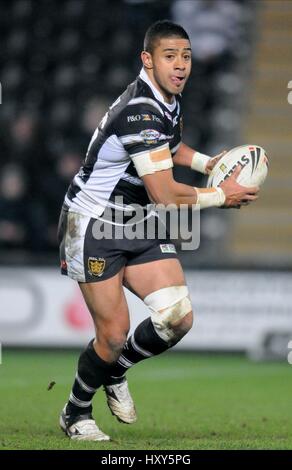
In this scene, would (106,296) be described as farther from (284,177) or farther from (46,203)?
(284,177)

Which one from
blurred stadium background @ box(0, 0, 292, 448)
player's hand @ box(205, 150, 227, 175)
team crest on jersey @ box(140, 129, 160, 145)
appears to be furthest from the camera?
blurred stadium background @ box(0, 0, 292, 448)

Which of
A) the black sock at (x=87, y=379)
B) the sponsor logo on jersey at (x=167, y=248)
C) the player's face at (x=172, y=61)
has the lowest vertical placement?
the black sock at (x=87, y=379)

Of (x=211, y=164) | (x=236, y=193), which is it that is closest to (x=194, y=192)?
(x=236, y=193)

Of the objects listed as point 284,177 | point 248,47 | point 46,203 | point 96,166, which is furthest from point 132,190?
point 248,47

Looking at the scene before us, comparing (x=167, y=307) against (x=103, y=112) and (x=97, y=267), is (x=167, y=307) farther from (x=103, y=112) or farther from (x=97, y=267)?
(x=103, y=112)

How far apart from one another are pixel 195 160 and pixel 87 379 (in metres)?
1.50

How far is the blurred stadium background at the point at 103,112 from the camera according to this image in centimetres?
1184

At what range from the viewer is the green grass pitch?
630 cm

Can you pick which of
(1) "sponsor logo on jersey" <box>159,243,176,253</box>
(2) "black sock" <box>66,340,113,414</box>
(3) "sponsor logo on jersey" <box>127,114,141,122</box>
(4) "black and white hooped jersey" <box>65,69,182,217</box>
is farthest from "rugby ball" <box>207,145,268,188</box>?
(2) "black sock" <box>66,340,113,414</box>

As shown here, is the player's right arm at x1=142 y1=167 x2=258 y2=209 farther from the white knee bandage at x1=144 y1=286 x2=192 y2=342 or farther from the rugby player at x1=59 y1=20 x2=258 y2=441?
the white knee bandage at x1=144 y1=286 x2=192 y2=342

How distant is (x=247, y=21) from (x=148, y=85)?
1021cm

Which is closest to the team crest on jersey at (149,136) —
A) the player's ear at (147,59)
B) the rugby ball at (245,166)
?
the player's ear at (147,59)

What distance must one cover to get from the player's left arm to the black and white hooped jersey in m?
0.23

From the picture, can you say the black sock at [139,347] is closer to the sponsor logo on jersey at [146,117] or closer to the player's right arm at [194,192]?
the player's right arm at [194,192]
